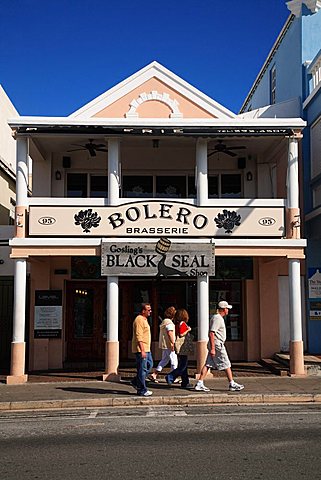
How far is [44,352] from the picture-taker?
15.3 metres

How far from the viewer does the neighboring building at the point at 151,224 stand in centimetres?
1343

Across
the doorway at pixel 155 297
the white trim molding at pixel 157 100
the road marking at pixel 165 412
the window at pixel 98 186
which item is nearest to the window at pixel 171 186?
Answer: the window at pixel 98 186

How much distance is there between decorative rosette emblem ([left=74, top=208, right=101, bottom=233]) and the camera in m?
13.6

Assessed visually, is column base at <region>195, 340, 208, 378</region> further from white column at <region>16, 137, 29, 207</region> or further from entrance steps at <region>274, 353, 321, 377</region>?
white column at <region>16, 137, 29, 207</region>

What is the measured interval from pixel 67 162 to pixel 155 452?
34.8 ft

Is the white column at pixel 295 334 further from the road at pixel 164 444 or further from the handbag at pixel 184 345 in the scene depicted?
the road at pixel 164 444

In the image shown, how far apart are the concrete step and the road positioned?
346 centimetres

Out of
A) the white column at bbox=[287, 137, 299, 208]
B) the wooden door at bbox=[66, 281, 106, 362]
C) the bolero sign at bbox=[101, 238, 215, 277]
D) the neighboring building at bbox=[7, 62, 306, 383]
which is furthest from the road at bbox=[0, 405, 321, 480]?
the wooden door at bbox=[66, 281, 106, 362]

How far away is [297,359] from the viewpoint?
13.2 meters

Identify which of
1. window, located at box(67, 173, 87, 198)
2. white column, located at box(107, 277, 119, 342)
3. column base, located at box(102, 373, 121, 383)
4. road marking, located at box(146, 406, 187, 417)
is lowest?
road marking, located at box(146, 406, 187, 417)

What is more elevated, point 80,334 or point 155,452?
point 80,334

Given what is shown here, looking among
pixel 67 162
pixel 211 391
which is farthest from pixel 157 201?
pixel 211 391

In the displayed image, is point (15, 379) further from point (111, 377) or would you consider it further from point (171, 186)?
point (171, 186)

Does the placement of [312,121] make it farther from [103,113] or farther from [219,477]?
[219,477]
